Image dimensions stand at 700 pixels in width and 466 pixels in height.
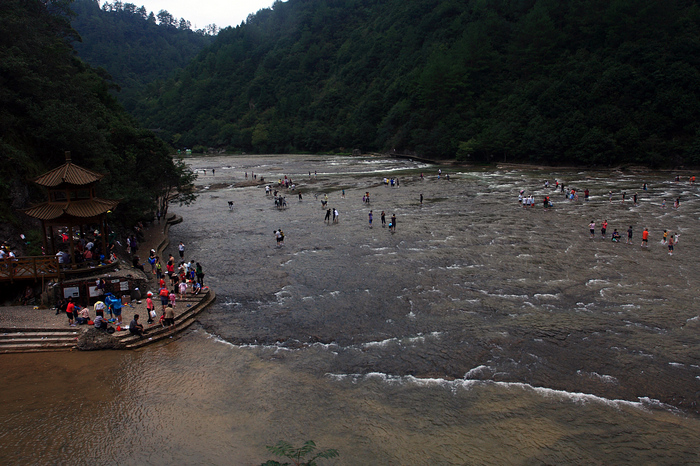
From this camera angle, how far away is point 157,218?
41.3m

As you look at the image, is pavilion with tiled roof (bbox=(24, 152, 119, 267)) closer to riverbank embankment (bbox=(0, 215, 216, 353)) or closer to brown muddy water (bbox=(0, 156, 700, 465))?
riverbank embankment (bbox=(0, 215, 216, 353))

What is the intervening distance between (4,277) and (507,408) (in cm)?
2049

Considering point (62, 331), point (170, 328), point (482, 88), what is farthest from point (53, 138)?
point (482, 88)

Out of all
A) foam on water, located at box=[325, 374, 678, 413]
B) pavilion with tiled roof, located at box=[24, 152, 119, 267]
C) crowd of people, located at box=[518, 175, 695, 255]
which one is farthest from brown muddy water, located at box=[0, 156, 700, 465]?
pavilion with tiled roof, located at box=[24, 152, 119, 267]

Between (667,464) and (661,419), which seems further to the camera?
(661,419)

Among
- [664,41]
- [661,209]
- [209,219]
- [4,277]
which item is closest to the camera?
[4,277]

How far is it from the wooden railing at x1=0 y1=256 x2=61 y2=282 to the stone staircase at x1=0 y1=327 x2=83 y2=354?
3.08 meters

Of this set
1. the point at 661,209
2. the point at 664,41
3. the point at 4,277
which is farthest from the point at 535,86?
the point at 4,277

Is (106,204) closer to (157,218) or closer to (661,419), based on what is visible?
(157,218)

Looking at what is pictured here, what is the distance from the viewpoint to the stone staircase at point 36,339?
17013 millimetres

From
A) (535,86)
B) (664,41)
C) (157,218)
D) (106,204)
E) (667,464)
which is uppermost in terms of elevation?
(664,41)

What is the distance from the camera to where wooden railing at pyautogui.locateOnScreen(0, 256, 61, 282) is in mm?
19484

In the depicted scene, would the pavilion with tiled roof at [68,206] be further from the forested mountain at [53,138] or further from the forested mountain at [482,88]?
the forested mountain at [482,88]

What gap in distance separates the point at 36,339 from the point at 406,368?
45.8ft
